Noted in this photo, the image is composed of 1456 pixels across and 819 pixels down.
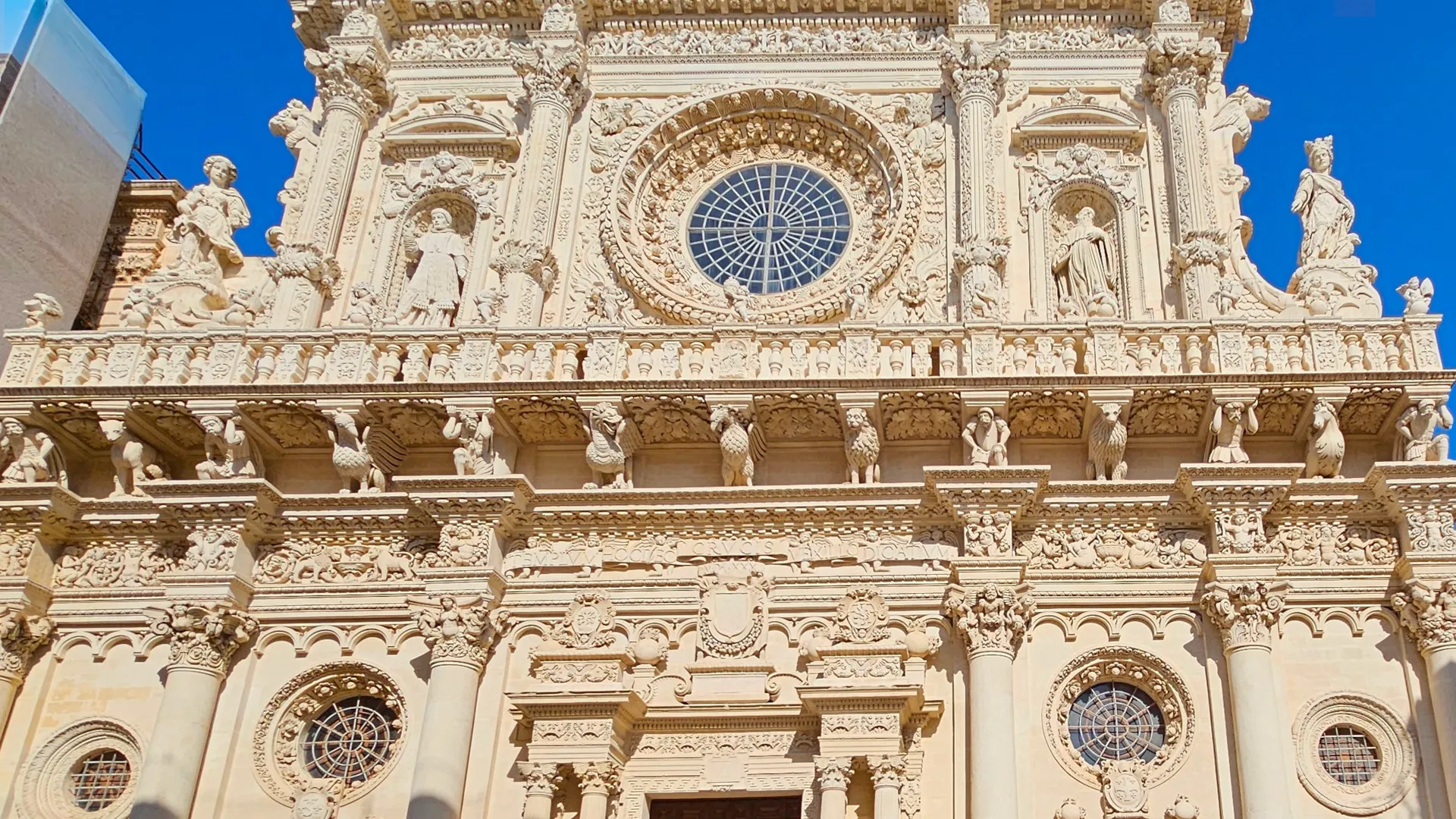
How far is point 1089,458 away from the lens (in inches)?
490

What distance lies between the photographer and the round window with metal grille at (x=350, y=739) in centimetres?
1218

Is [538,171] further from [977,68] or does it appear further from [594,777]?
[594,777]

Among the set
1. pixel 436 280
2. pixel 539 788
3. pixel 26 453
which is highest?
pixel 436 280

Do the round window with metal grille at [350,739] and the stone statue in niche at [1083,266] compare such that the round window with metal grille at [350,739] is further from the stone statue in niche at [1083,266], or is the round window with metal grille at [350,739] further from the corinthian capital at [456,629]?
the stone statue in niche at [1083,266]

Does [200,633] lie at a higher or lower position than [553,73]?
lower

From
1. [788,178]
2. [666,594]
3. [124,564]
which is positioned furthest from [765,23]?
[124,564]

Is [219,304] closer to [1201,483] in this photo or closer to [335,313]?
[335,313]

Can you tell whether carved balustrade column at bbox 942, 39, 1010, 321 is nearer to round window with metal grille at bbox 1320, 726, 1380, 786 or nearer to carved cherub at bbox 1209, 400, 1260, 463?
carved cherub at bbox 1209, 400, 1260, 463

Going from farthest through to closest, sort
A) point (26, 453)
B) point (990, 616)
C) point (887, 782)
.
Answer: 1. point (26, 453)
2. point (990, 616)
3. point (887, 782)

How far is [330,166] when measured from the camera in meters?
15.4

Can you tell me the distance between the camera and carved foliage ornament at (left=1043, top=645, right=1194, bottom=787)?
11336 mm

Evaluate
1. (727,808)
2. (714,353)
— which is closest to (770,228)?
(714,353)

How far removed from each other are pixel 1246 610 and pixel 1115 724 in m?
1.46

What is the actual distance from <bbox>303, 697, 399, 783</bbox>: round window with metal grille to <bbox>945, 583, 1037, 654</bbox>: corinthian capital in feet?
16.6
